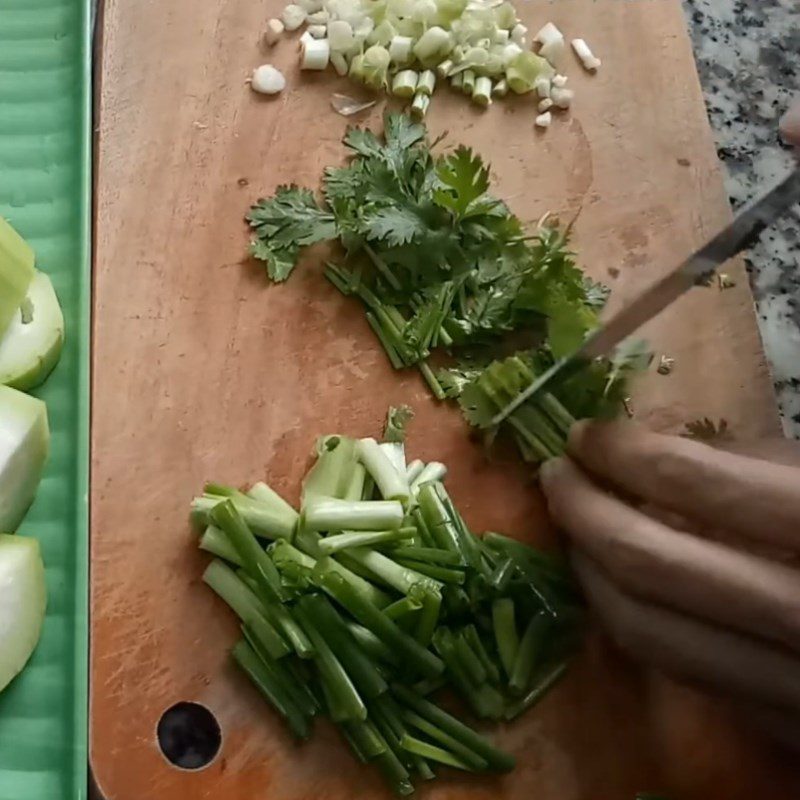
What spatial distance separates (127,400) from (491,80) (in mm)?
796

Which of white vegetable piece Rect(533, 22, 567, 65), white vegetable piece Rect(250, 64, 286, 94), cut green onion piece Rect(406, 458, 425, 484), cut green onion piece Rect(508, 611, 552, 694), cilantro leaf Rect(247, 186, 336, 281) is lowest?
cut green onion piece Rect(508, 611, 552, 694)

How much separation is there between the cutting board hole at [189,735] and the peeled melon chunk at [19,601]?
17cm

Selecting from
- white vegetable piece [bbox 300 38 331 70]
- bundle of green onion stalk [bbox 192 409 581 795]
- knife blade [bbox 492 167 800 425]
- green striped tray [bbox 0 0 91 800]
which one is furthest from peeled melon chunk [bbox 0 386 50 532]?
white vegetable piece [bbox 300 38 331 70]

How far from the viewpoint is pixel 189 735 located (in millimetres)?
1218

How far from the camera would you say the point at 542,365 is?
57.8 inches

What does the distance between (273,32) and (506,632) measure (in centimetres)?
98

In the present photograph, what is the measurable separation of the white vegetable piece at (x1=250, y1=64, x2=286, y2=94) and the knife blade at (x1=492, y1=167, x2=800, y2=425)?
614mm

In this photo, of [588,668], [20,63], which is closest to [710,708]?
[588,668]

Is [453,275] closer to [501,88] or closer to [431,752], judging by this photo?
[501,88]

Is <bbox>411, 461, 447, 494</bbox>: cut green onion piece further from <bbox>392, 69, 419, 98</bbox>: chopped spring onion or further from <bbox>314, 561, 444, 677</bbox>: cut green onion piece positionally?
<bbox>392, 69, 419, 98</bbox>: chopped spring onion

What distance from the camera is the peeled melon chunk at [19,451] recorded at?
4.00 feet

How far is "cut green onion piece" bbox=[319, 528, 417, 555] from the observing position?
1297 millimetres

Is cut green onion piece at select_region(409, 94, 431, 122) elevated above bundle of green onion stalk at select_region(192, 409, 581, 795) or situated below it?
above

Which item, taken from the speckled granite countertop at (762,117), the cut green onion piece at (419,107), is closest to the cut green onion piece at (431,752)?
the speckled granite countertop at (762,117)
